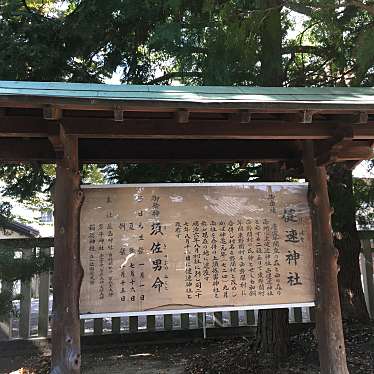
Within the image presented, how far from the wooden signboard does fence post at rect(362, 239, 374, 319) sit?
3.86m

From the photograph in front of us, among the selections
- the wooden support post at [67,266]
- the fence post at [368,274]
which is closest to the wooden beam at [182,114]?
the wooden support post at [67,266]

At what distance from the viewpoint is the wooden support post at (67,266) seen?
11.7 ft

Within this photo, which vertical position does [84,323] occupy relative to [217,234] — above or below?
below

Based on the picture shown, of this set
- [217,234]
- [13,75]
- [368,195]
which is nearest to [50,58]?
[13,75]

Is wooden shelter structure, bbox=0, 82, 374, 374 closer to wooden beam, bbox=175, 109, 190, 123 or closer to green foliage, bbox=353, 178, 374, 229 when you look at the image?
wooden beam, bbox=175, 109, 190, 123

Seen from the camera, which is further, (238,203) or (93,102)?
(238,203)

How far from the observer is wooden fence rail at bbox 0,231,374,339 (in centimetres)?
667

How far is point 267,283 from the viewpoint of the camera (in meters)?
4.10

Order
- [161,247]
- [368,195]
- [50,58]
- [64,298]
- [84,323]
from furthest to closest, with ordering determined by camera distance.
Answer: [84,323], [368,195], [50,58], [161,247], [64,298]

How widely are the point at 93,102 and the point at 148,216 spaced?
127cm

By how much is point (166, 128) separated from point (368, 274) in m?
5.27

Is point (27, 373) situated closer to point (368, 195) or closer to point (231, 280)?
point (231, 280)

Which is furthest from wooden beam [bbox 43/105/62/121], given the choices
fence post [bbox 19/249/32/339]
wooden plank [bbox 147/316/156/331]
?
wooden plank [bbox 147/316/156/331]

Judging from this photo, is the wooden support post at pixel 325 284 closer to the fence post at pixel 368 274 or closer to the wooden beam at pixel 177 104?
the wooden beam at pixel 177 104
